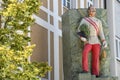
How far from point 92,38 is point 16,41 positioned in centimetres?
558

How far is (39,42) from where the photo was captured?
62.4 feet

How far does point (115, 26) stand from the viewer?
26.8m

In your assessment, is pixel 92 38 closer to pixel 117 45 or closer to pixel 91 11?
pixel 91 11

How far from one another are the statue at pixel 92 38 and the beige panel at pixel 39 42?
1.70 metres

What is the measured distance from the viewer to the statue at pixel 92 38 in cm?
1772

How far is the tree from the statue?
465cm

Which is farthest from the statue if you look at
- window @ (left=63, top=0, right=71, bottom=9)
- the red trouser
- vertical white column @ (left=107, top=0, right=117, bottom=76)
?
vertical white column @ (left=107, top=0, right=117, bottom=76)

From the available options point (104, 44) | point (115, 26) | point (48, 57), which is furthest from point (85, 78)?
point (115, 26)

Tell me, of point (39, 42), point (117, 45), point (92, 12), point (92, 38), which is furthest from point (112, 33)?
point (92, 38)

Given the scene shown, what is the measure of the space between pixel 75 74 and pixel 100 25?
205 centimetres

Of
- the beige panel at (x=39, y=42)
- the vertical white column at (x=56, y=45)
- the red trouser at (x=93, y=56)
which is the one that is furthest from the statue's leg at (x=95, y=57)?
the vertical white column at (x=56, y=45)

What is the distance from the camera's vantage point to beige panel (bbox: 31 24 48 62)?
18562 mm

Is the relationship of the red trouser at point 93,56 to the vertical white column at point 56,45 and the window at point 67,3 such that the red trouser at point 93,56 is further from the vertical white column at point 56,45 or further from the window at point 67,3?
the window at point 67,3

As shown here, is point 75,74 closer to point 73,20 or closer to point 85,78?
point 85,78
